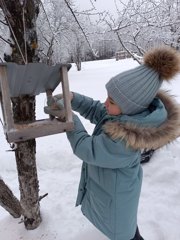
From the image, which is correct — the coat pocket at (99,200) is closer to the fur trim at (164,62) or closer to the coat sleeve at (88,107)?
the coat sleeve at (88,107)

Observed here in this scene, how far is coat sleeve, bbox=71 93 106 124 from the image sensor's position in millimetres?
1637

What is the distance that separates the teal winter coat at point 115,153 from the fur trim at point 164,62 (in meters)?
0.15

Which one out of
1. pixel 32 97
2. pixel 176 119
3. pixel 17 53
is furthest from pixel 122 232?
pixel 17 53

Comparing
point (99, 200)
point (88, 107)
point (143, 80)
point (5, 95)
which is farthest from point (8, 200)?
point (143, 80)

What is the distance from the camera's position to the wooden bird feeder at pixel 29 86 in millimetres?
1117

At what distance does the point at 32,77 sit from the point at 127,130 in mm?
506

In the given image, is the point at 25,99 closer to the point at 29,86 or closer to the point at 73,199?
the point at 29,86

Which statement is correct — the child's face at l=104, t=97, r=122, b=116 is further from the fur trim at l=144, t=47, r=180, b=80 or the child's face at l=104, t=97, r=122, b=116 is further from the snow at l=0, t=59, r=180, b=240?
the snow at l=0, t=59, r=180, b=240

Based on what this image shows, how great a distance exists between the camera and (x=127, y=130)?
4.34ft

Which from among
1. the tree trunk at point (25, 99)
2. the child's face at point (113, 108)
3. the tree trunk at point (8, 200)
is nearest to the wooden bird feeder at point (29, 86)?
the tree trunk at point (25, 99)

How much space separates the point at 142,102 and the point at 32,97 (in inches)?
26.6

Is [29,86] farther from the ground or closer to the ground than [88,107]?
farther from the ground

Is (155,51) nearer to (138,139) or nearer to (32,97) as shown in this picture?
(138,139)

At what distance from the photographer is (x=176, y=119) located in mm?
1437
